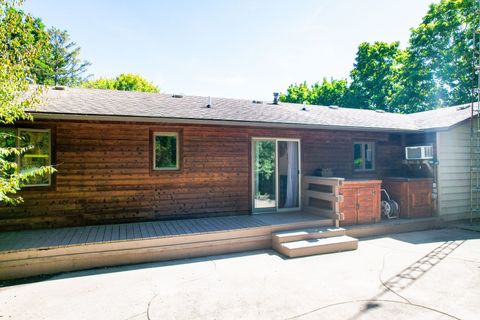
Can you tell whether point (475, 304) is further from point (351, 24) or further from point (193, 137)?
point (351, 24)

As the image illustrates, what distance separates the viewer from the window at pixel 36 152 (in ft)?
18.2

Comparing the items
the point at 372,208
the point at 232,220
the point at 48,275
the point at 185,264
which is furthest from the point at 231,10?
the point at 48,275

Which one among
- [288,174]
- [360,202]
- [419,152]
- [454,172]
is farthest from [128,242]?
[454,172]

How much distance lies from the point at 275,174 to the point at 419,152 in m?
4.59

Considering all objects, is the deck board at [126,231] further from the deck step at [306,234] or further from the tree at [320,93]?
the tree at [320,93]

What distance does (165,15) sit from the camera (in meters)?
9.53

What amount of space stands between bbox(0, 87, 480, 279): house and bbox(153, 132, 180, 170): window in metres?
0.02

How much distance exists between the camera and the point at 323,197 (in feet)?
22.4

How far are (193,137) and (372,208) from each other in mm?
5045

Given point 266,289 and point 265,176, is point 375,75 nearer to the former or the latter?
point 265,176

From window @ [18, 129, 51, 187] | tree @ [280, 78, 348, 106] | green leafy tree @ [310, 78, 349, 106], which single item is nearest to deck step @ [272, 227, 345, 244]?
window @ [18, 129, 51, 187]

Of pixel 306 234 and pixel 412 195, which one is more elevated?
pixel 412 195

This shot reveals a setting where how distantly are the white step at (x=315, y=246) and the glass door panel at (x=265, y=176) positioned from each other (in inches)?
76.9

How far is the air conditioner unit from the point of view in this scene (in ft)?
26.1
